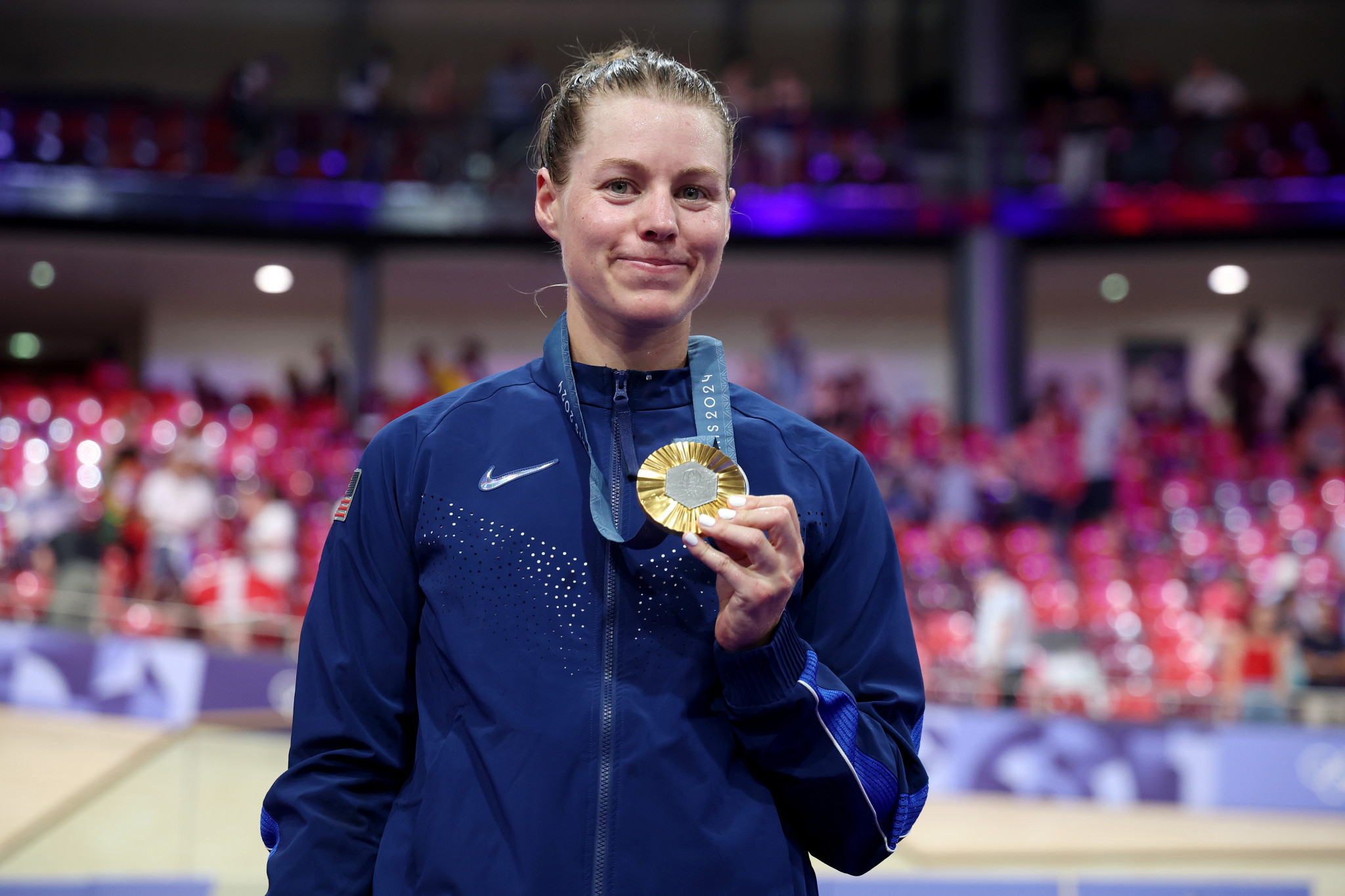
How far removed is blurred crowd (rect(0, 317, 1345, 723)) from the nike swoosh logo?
16.9 feet

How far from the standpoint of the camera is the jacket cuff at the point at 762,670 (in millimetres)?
1197

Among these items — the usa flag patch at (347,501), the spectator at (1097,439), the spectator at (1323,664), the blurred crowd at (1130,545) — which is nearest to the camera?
the usa flag patch at (347,501)

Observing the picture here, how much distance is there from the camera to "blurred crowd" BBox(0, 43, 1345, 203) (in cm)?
1134

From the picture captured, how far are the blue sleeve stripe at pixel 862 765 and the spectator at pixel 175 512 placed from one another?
20.7 ft

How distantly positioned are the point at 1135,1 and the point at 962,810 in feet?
36.6

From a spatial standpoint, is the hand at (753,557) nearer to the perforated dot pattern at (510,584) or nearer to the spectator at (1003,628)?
the perforated dot pattern at (510,584)

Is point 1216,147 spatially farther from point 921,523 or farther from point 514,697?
point 514,697

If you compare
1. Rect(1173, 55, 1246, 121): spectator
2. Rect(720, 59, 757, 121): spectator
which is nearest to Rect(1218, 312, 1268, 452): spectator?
Rect(1173, 55, 1246, 121): spectator

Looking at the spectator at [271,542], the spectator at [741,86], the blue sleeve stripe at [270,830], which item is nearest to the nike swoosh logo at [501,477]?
the blue sleeve stripe at [270,830]

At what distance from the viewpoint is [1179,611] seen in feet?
24.6

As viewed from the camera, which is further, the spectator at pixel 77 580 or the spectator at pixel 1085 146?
the spectator at pixel 1085 146

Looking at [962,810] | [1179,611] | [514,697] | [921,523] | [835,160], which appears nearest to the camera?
[514,697]

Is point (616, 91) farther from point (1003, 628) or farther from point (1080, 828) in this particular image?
point (1003, 628)

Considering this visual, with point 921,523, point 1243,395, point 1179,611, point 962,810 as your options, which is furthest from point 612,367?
point 1243,395
